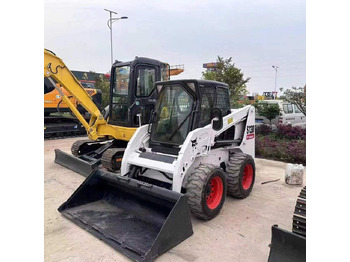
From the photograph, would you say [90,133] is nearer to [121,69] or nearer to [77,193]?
[121,69]

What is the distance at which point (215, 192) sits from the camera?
13.4ft

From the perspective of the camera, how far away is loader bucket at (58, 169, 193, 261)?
308 centimetres

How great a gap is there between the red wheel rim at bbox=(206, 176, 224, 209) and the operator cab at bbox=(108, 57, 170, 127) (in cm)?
269

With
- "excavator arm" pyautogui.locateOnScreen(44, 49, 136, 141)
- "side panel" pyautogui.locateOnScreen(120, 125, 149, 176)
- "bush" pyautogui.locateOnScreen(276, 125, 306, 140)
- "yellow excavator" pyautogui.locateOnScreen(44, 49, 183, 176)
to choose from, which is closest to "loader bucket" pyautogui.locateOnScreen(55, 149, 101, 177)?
"yellow excavator" pyautogui.locateOnScreen(44, 49, 183, 176)

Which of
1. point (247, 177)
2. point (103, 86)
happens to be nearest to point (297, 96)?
point (247, 177)

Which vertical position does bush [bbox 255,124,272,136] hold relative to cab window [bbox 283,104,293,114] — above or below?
below

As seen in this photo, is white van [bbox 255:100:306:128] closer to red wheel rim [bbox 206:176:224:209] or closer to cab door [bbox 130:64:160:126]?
cab door [bbox 130:64:160:126]

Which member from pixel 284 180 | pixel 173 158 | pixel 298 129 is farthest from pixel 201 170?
pixel 298 129

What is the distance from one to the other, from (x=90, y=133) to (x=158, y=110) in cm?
283

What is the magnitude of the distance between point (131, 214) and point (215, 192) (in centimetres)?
124

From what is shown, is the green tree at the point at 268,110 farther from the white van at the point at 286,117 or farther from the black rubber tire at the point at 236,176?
the black rubber tire at the point at 236,176

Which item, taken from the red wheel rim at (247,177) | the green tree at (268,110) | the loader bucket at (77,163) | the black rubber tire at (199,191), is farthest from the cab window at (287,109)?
the black rubber tire at (199,191)

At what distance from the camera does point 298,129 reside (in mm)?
9164

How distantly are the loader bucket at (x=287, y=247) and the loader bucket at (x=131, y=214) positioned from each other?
3.32 ft
